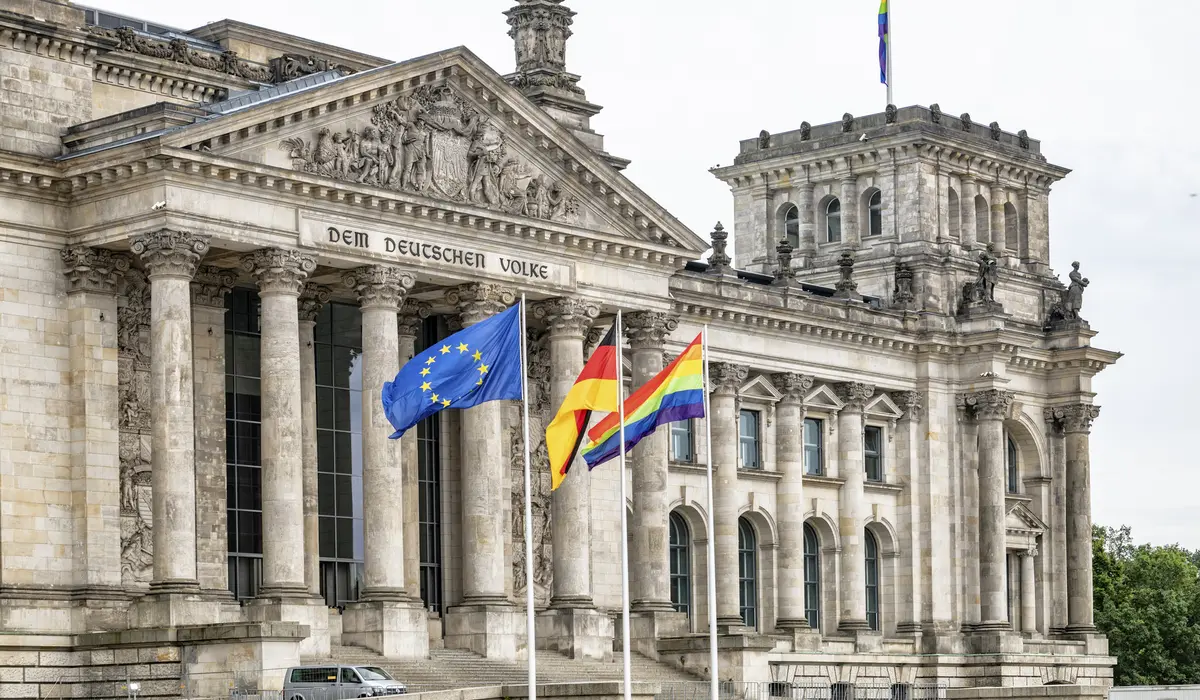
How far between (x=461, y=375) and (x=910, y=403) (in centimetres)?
3751

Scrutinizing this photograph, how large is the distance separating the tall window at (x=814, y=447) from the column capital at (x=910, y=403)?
3657mm

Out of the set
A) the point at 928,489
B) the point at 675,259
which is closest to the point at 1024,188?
the point at 928,489

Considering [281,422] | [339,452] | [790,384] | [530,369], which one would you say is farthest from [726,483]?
[281,422]

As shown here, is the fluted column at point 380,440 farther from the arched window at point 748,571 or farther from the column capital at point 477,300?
the arched window at point 748,571

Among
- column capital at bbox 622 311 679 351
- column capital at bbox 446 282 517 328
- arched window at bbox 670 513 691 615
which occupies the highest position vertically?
column capital at bbox 446 282 517 328

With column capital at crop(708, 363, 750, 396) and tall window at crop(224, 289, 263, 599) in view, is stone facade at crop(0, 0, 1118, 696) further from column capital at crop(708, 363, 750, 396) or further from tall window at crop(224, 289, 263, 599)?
tall window at crop(224, 289, 263, 599)

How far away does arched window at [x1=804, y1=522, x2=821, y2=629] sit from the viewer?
8238 cm

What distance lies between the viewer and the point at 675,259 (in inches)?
2751

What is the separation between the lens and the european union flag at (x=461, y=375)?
165 feet

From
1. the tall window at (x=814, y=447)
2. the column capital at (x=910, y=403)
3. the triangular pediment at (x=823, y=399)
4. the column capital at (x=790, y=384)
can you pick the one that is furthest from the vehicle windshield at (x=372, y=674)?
the column capital at (x=910, y=403)

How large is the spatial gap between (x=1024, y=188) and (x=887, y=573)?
1688 cm

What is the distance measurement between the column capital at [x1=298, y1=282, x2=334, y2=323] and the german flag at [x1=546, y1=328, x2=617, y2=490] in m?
13.2

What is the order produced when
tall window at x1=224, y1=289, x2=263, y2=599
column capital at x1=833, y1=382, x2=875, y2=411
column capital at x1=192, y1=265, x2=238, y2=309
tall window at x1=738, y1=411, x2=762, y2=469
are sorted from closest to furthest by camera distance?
1. column capital at x1=192, y1=265, x2=238, y2=309
2. tall window at x1=224, y1=289, x2=263, y2=599
3. tall window at x1=738, y1=411, x2=762, y2=469
4. column capital at x1=833, y1=382, x2=875, y2=411

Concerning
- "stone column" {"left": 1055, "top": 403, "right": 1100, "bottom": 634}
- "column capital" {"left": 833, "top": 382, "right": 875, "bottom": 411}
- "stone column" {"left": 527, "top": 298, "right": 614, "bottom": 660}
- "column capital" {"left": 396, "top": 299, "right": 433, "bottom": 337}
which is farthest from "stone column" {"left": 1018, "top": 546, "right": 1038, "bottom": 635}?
"column capital" {"left": 396, "top": 299, "right": 433, "bottom": 337}
